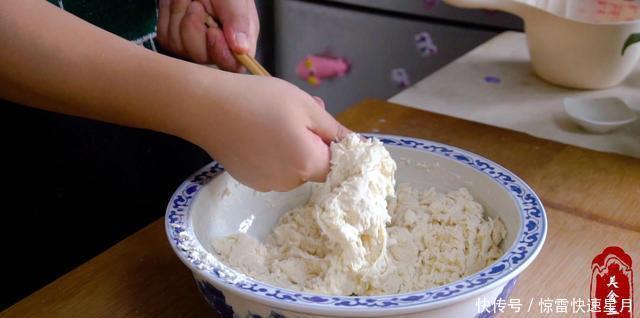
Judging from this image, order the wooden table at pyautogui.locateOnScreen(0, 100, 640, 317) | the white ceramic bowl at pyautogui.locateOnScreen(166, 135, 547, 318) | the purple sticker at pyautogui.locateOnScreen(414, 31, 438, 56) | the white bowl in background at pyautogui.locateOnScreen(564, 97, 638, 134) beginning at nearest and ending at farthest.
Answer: the white ceramic bowl at pyautogui.locateOnScreen(166, 135, 547, 318) → the wooden table at pyautogui.locateOnScreen(0, 100, 640, 317) → the white bowl in background at pyautogui.locateOnScreen(564, 97, 638, 134) → the purple sticker at pyautogui.locateOnScreen(414, 31, 438, 56)

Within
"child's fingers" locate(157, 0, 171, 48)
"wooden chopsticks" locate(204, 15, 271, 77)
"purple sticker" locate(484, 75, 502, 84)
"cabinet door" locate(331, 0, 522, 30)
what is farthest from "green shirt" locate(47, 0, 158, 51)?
"cabinet door" locate(331, 0, 522, 30)

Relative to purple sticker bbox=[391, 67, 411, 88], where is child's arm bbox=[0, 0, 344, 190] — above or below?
above

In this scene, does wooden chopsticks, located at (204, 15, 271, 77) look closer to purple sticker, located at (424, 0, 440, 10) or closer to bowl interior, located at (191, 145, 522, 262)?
bowl interior, located at (191, 145, 522, 262)

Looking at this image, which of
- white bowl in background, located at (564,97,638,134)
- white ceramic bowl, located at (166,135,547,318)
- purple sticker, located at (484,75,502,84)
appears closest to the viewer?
white ceramic bowl, located at (166,135,547,318)

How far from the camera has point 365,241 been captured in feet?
2.05

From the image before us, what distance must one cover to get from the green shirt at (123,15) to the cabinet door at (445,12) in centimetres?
106

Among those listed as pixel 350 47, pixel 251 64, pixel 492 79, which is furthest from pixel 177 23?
pixel 350 47

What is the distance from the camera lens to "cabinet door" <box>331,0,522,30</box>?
1.70 m

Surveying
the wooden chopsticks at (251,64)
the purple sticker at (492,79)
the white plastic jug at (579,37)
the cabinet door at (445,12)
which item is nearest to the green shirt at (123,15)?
the wooden chopsticks at (251,64)

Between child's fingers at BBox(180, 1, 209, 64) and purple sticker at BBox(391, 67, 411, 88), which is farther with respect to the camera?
purple sticker at BBox(391, 67, 411, 88)

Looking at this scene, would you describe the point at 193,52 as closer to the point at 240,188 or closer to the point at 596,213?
the point at 240,188

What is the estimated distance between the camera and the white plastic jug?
107 cm

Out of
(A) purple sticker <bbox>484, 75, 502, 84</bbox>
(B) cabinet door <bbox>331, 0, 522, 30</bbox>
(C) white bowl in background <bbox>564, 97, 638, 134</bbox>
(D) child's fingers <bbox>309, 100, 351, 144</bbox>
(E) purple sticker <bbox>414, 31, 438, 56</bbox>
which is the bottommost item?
(E) purple sticker <bbox>414, 31, 438, 56</bbox>

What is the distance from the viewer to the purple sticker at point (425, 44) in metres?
1.85
